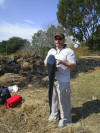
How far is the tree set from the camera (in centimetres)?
1955

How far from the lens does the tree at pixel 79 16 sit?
1955cm

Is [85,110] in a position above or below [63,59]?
below

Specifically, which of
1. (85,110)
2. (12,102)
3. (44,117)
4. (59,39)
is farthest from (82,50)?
(59,39)

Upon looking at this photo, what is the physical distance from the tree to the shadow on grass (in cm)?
1709

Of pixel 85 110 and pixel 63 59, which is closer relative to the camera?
pixel 63 59

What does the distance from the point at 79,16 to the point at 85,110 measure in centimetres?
1846

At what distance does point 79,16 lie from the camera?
1953 centimetres

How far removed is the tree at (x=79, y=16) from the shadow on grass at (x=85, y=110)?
17086 mm

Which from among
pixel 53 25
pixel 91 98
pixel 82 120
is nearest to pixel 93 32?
pixel 53 25

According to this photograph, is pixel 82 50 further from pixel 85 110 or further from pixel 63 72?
pixel 63 72

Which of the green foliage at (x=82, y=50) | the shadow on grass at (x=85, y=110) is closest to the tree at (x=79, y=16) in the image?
the green foliage at (x=82, y=50)

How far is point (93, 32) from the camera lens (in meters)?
20.4

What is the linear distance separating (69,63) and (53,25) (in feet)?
42.6

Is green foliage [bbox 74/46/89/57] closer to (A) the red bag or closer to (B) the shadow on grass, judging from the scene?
(B) the shadow on grass
